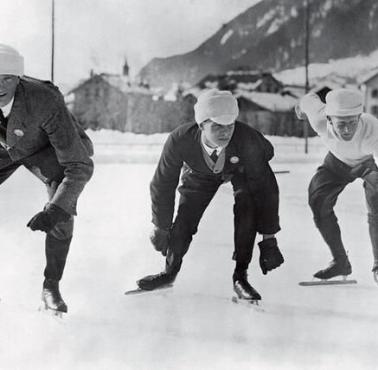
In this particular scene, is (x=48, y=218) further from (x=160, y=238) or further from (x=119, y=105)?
(x=119, y=105)

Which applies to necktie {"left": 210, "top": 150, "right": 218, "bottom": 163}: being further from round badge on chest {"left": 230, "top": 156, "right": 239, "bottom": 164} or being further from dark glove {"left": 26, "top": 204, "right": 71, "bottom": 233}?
dark glove {"left": 26, "top": 204, "right": 71, "bottom": 233}

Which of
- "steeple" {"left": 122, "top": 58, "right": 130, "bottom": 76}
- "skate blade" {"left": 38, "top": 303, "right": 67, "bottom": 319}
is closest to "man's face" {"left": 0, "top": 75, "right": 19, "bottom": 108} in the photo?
"steeple" {"left": 122, "top": 58, "right": 130, "bottom": 76}

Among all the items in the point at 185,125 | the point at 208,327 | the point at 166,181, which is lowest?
the point at 208,327

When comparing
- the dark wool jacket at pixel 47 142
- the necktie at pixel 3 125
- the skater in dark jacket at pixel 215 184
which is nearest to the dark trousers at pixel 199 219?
the skater in dark jacket at pixel 215 184

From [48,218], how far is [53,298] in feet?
1.44

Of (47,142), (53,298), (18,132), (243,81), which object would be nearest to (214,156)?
(243,81)

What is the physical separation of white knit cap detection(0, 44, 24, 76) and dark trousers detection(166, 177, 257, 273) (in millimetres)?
744

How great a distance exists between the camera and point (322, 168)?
2.47 m

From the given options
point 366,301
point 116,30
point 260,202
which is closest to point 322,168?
point 260,202

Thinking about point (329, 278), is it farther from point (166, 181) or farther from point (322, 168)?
point (166, 181)

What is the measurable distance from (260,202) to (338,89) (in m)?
0.56

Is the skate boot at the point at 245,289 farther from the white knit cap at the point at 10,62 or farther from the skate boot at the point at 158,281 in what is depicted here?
the white knit cap at the point at 10,62

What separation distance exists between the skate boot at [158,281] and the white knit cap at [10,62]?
3.04 ft

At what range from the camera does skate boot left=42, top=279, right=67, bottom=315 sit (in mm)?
2398
